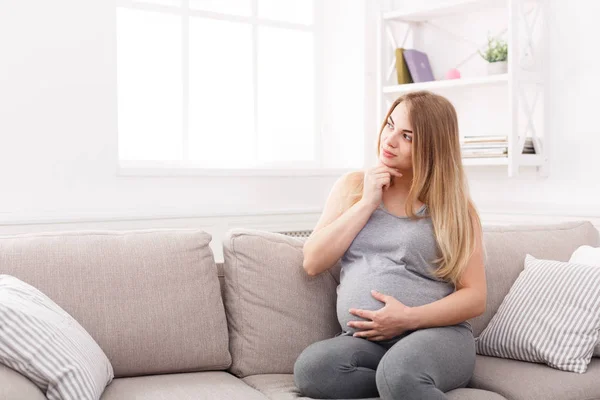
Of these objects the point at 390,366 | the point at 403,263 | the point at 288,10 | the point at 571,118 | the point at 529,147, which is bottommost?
the point at 390,366

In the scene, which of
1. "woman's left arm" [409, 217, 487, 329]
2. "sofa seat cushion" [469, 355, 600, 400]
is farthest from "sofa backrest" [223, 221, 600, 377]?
"sofa seat cushion" [469, 355, 600, 400]

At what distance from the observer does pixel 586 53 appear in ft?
11.7

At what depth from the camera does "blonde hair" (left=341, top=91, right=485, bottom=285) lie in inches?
86.4

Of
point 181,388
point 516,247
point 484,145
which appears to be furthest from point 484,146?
point 181,388

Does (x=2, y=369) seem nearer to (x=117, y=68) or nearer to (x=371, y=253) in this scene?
(x=371, y=253)

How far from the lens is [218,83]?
4.30 meters

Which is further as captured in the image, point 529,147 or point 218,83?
point 218,83

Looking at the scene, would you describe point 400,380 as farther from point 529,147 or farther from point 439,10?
point 439,10

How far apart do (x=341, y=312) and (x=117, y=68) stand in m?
2.23

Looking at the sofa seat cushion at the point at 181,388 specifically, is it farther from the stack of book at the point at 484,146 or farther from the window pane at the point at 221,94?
the window pane at the point at 221,94

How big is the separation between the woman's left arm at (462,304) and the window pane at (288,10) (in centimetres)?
260

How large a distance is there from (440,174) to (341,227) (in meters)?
0.33

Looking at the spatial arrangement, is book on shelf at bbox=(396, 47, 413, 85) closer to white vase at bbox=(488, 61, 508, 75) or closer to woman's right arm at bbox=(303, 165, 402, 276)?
white vase at bbox=(488, 61, 508, 75)

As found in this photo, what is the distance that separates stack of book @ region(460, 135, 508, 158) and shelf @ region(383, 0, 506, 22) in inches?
26.2
